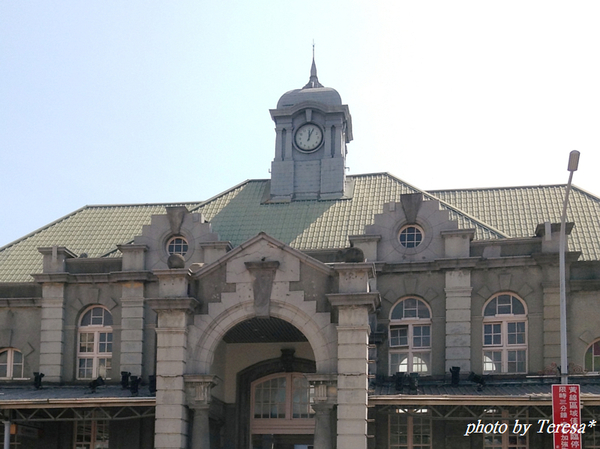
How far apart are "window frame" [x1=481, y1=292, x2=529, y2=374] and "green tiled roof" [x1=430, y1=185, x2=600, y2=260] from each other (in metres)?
2.92

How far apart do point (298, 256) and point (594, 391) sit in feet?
30.1

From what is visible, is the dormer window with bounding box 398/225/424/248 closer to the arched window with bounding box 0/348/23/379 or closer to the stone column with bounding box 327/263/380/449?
the stone column with bounding box 327/263/380/449

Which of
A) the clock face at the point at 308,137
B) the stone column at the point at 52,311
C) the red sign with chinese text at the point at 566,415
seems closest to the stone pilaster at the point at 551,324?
the red sign with chinese text at the point at 566,415

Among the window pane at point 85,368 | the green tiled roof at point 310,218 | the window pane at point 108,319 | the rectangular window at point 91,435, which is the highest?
the green tiled roof at point 310,218

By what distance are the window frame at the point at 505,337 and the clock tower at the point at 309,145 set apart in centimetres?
843

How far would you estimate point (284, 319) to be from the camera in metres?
26.5

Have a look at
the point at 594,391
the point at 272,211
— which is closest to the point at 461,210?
the point at 272,211

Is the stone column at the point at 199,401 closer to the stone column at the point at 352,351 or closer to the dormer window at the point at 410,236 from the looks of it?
the stone column at the point at 352,351

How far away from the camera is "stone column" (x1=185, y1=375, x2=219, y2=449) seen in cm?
2611

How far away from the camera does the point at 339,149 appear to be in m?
36.9

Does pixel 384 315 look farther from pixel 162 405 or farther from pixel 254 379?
pixel 162 405

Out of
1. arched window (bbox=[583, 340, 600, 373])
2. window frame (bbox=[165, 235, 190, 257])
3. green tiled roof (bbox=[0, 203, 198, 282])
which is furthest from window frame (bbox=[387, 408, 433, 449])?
green tiled roof (bbox=[0, 203, 198, 282])

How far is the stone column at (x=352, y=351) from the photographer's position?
25094 mm

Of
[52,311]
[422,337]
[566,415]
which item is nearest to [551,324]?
[422,337]
